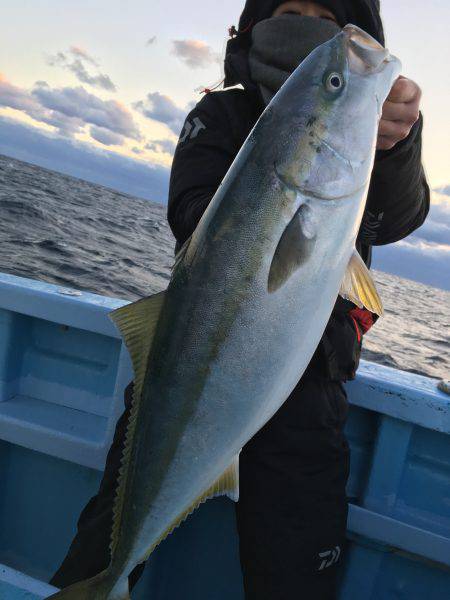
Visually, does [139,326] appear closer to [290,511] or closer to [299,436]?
[299,436]

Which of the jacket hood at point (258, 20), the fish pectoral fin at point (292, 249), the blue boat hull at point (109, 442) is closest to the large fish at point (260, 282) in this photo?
the fish pectoral fin at point (292, 249)

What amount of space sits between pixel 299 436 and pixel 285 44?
5.77 ft

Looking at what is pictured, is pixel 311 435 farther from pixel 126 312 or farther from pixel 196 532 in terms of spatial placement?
pixel 196 532

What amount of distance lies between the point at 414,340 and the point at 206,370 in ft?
56.5

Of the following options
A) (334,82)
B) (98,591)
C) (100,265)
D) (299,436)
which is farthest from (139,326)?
(100,265)

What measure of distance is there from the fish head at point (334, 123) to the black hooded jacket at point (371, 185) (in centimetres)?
34

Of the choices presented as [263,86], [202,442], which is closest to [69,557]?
[202,442]

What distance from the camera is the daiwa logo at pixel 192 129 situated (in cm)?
232

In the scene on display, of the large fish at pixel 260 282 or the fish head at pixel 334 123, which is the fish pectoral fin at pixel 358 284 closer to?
the large fish at pixel 260 282

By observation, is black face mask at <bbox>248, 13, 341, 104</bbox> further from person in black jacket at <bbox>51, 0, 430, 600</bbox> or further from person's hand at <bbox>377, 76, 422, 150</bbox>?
person's hand at <bbox>377, 76, 422, 150</bbox>

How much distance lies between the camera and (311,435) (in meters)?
2.11

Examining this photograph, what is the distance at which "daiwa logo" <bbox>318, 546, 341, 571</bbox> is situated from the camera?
2072 millimetres

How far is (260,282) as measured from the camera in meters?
1.65

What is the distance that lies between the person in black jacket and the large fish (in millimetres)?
288
